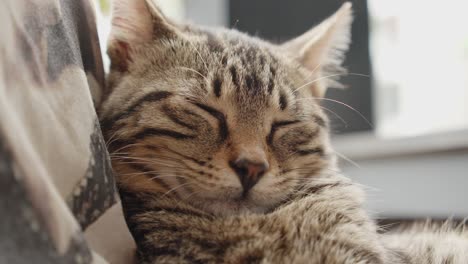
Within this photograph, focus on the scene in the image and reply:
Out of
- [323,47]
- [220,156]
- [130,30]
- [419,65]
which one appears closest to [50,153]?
[220,156]

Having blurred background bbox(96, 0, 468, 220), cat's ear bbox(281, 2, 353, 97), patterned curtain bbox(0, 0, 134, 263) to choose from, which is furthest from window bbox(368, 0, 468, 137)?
patterned curtain bbox(0, 0, 134, 263)

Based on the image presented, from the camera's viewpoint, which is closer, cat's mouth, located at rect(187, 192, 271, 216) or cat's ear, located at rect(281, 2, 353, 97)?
cat's mouth, located at rect(187, 192, 271, 216)

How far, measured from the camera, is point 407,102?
227cm

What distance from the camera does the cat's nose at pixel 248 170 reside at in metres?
0.79

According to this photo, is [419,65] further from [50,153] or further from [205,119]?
[50,153]

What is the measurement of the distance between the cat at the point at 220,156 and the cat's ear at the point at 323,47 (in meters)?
0.12

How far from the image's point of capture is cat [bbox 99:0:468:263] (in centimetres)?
74

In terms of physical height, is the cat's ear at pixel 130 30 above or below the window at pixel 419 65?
above

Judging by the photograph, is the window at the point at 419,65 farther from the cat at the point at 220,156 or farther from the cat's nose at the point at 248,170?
the cat's nose at the point at 248,170

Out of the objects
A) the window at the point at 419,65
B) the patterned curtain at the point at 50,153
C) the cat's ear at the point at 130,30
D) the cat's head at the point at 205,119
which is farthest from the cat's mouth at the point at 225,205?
the window at the point at 419,65

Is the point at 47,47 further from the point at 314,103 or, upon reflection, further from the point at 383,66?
the point at 383,66

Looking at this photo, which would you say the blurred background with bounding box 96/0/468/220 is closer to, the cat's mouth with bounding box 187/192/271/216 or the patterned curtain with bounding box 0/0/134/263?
the cat's mouth with bounding box 187/192/271/216

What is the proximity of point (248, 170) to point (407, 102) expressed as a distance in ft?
5.48

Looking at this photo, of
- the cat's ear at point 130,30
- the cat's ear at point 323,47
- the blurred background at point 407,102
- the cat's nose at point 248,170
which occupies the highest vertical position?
the cat's ear at point 130,30
